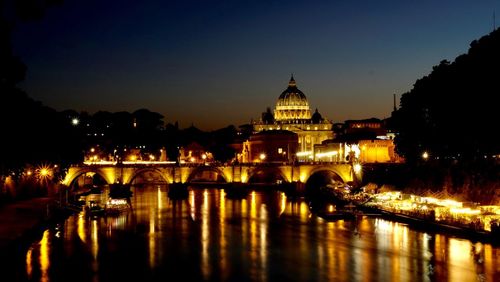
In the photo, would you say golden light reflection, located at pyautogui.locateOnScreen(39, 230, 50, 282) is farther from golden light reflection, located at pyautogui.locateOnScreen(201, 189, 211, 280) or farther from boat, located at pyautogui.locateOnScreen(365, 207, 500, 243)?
boat, located at pyautogui.locateOnScreen(365, 207, 500, 243)

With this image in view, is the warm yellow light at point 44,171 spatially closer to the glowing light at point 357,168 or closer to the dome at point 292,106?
the glowing light at point 357,168

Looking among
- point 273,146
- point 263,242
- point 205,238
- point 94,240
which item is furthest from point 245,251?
point 273,146

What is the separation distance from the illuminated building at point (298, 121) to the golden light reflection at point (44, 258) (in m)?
101

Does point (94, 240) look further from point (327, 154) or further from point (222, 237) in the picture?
point (327, 154)

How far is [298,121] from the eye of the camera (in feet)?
477

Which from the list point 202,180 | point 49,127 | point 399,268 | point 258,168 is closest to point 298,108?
point 202,180

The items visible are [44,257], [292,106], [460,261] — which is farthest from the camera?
[292,106]

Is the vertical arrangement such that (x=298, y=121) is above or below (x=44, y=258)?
above

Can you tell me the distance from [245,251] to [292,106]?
115 metres

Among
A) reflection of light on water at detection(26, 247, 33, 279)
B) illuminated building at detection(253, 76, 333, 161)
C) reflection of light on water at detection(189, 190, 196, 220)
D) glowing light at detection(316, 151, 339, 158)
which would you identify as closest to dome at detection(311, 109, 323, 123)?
illuminated building at detection(253, 76, 333, 161)

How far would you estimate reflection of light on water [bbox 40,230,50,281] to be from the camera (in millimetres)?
29538

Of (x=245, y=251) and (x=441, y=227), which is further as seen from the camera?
(x=441, y=227)

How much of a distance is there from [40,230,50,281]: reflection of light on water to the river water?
5cm

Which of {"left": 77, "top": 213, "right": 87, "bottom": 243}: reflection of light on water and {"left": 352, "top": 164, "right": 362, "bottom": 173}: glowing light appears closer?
{"left": 77, "top": 213, "right": 87, "bottom": 243}: reflection of light on water
